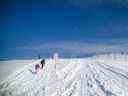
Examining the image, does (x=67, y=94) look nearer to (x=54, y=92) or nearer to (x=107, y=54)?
(x=54, y=92)

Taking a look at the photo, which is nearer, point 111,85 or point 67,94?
point 67,94

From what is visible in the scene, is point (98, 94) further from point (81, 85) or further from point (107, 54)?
point (107, 54)

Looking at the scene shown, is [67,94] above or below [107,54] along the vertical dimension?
below

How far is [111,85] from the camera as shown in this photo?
11281mm

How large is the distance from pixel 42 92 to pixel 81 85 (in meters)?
1.65

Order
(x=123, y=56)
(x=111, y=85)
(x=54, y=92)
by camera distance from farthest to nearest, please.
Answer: (x=123, y=56)
(x=111, y=85)
(x=54, y=92)

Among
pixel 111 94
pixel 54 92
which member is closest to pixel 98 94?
pixel 111 94

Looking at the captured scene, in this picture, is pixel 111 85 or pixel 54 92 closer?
pixel 54 92

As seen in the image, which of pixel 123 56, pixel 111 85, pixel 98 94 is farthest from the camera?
pixel 123 56

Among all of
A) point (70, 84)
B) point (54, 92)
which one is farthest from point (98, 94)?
point (70, 84)

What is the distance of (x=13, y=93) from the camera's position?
994 cm

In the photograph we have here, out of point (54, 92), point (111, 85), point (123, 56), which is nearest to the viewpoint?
point (54, 92)

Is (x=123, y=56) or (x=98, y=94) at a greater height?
(x=123, y=56)

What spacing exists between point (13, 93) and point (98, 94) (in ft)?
7.90
